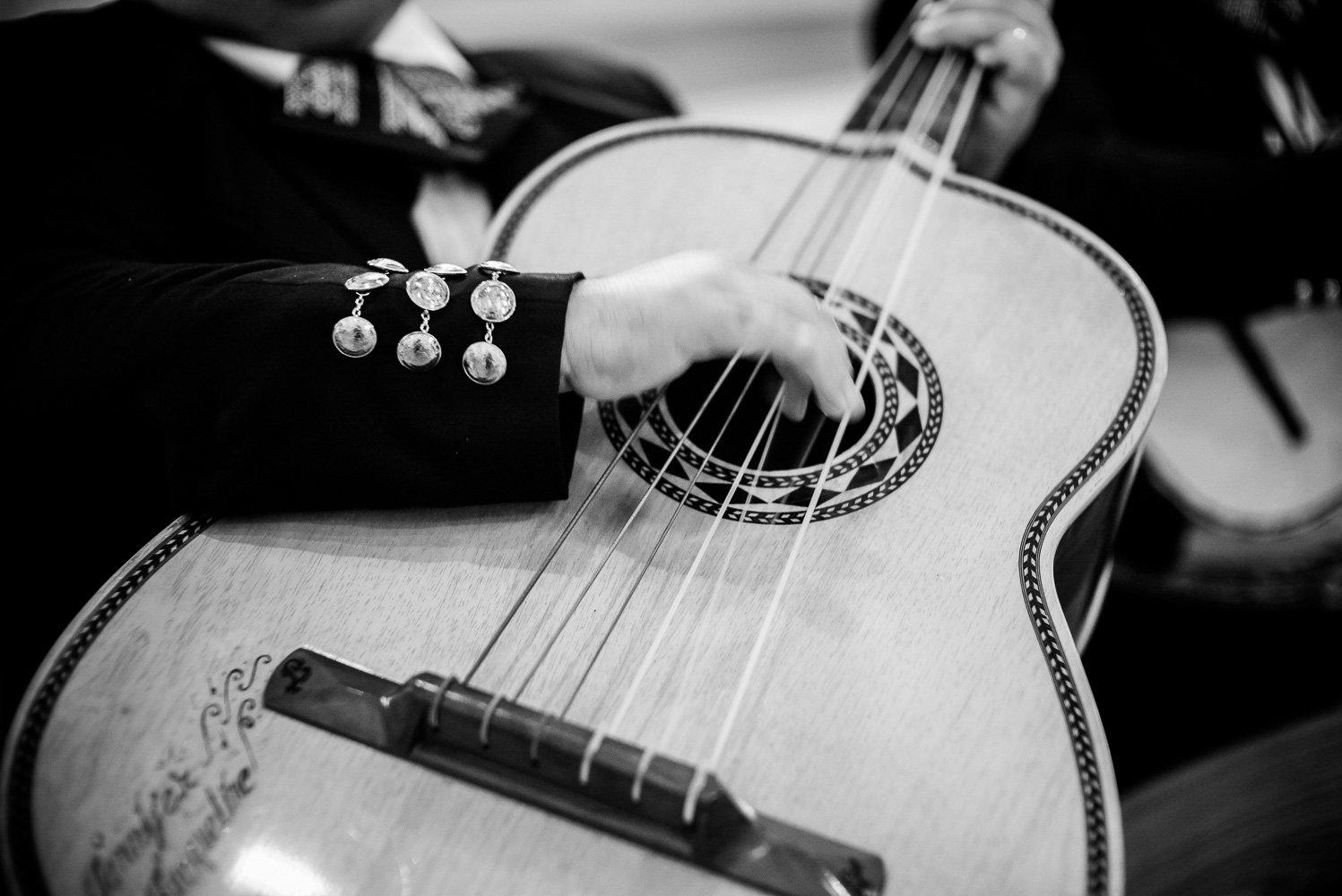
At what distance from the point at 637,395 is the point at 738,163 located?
0.36 m

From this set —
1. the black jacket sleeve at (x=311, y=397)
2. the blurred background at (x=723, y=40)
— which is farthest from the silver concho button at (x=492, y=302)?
the blurred background at (x=723, y=40)

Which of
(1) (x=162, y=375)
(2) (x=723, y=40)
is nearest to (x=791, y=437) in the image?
(1) (x=162, y=375)

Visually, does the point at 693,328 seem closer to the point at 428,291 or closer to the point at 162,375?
the point at 428,291

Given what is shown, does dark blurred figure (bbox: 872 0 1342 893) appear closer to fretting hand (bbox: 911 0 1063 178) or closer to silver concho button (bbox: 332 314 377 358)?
fretting hand (bbox: 911 0 1063 178)

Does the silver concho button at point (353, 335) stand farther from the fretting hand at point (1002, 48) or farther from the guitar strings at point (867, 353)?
the fretting hand at point (1002, 48)

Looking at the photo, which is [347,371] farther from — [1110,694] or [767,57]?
[767,57]

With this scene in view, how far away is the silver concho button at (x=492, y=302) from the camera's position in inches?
25.1

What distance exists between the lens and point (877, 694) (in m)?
0.54

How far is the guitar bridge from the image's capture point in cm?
47

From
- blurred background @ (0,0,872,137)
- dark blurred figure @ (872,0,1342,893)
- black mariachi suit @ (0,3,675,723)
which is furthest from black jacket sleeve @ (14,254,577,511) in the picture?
blurred background @ (0,0,872,137)

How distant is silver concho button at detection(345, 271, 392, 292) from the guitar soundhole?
201 millimetres

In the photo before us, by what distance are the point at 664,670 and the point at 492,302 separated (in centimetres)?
29

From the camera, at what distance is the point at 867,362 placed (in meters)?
0.73

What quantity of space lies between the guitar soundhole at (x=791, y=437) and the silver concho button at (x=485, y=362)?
12cm
